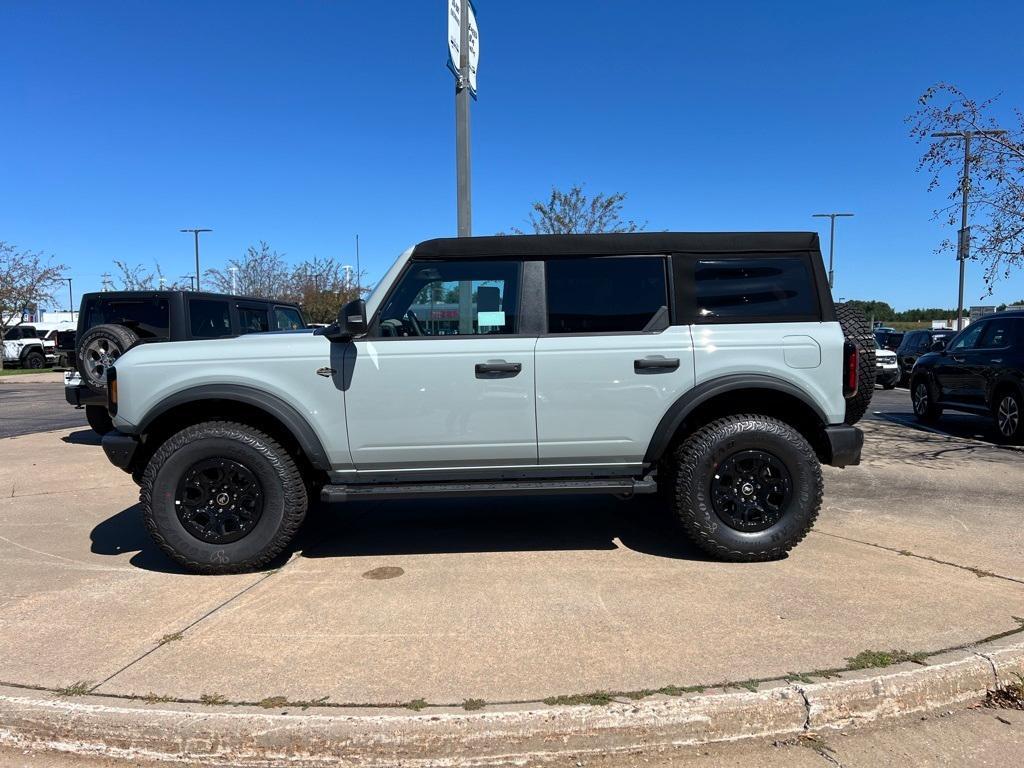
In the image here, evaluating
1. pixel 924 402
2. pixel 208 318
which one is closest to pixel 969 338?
pixel 924 402

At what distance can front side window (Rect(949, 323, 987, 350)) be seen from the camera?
972 cm

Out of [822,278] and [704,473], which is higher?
[822,278]

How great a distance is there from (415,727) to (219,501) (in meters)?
2.23

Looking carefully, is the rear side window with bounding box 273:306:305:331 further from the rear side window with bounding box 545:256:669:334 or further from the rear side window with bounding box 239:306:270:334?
A: the rear side window with bounding box 545:256:669:334

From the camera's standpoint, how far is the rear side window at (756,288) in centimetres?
439

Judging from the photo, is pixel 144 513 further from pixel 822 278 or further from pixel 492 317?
pixel 822 278

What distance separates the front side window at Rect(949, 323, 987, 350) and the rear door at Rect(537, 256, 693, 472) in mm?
7730

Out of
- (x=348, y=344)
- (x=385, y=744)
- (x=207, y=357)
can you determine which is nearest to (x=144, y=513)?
(x=207, y=357)

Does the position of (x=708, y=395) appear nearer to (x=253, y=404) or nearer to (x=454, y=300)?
(x=454, y=300)

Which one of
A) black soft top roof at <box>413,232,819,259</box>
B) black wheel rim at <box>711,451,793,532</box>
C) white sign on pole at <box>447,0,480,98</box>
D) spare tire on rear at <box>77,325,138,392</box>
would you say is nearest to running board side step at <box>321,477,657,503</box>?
black wheel rim at <box>711,451,793,532</box>

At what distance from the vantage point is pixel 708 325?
4.32 meters

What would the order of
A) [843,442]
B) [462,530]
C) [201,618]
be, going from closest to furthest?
[201,618] < [843,442] < [462,530]

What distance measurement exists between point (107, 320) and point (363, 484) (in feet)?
21.2

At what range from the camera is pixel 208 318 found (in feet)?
30.0
